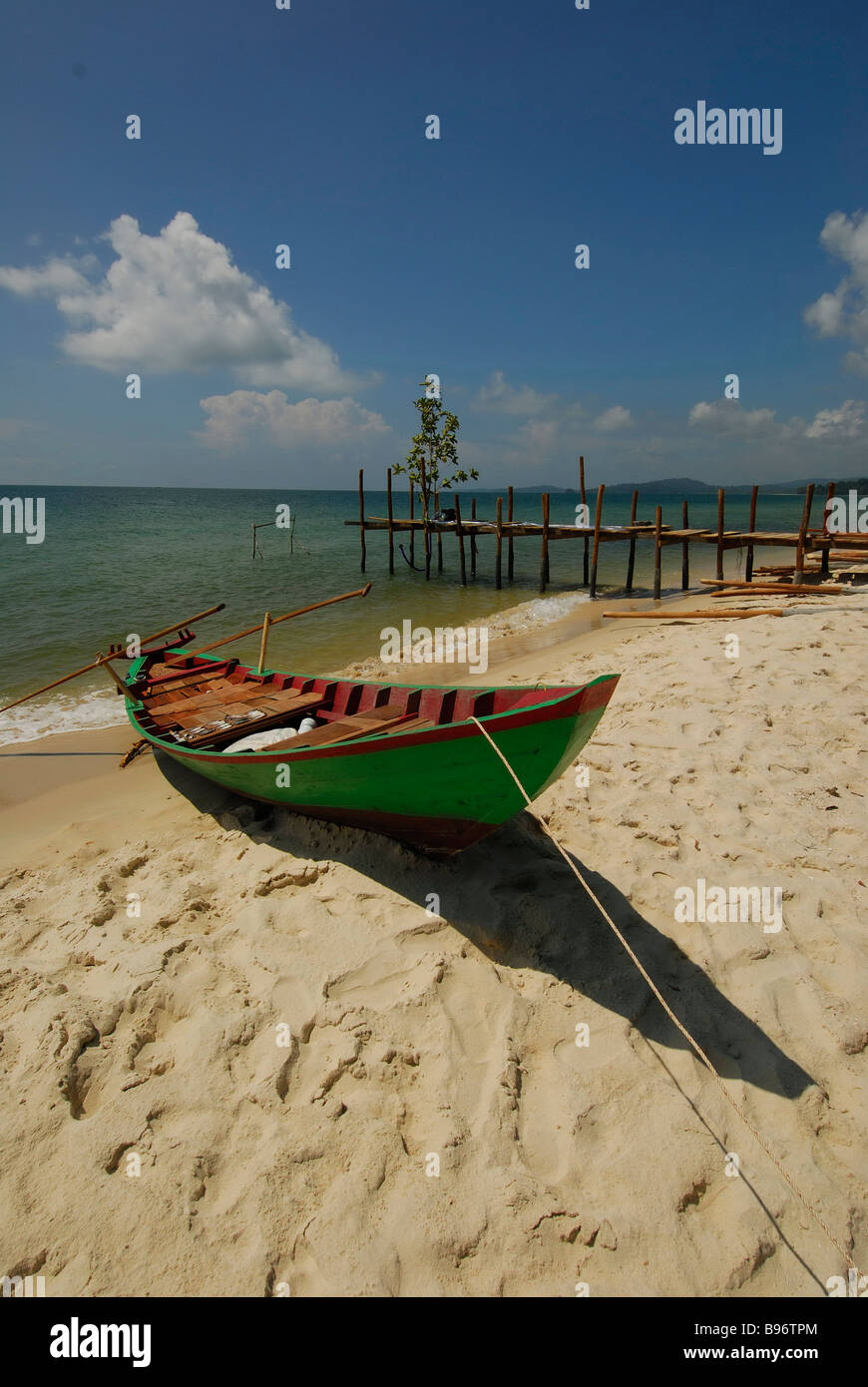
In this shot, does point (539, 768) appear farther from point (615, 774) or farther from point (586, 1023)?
point (615, 774)

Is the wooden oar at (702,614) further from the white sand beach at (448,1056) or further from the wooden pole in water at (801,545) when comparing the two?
the white sand beach at (448,1056)

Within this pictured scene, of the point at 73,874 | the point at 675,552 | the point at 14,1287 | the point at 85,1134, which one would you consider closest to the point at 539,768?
the point at 85,1134

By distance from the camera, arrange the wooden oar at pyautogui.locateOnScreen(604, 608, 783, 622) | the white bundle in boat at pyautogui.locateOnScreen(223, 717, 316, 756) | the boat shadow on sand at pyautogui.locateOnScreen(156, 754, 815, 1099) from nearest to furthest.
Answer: the boat shadow on sand at pyautogui.locateOnScreen(156, 754, 815, 1099), the white bundle in boat at pyautogui.locateOnScreen(223, 717, 316, 756), the wooden oar at pyautogui.locateOnScreen(604, 608, 783, 622)

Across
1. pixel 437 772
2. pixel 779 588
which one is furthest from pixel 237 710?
pixel 779 588

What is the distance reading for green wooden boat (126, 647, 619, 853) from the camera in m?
3.39

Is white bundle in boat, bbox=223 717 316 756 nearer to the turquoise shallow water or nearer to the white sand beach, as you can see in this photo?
the white sand beach

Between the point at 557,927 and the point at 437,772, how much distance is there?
125 cm

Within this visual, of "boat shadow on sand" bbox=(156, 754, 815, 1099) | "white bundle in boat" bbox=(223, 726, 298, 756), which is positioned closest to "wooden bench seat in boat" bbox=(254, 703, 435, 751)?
"white bundle in boat" bbox=(223, 726, 298, 756)

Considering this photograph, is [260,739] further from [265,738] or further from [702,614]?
[702,614]

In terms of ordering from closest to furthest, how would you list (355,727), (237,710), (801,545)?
1. (355,727)
2. (237,710)
3. (801,545)

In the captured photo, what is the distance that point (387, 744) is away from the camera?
3809 mm

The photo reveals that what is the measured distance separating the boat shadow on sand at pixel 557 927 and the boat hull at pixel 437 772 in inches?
8.3

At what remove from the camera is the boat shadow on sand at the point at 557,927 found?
10.4 feet

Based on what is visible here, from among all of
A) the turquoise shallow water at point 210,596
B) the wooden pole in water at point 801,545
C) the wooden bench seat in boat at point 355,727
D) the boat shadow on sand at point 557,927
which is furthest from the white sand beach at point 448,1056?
the wooden pole in water at point 801,545
